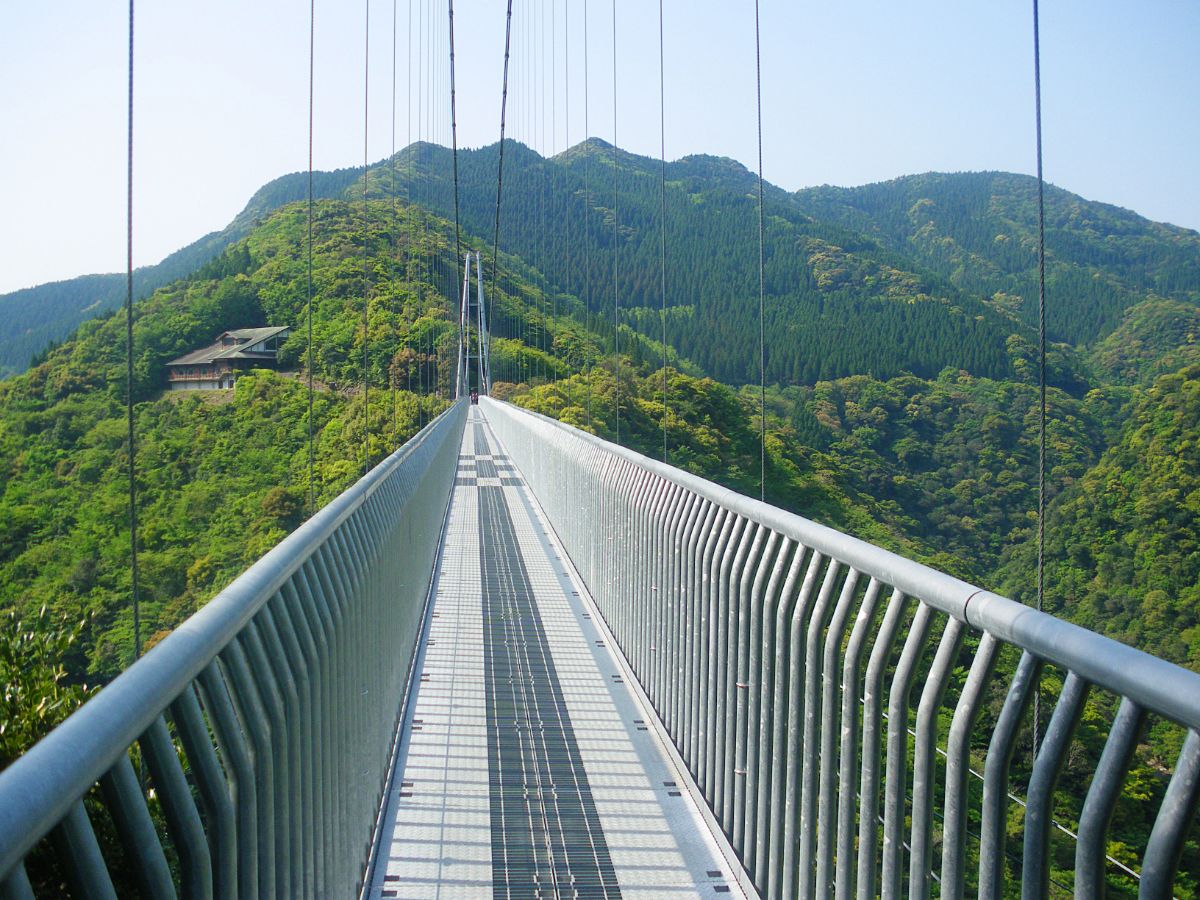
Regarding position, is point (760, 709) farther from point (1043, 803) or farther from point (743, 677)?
point (1043, 803)

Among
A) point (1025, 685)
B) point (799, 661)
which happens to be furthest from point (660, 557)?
point (1025, 685)

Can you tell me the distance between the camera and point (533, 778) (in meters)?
3.67

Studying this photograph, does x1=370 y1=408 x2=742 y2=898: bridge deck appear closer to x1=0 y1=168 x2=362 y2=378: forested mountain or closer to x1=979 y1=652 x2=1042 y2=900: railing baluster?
x1=979 y1=652 x2=1042 y2=900: railing baluster

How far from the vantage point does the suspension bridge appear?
1209 mm

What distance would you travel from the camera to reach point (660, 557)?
13.4ft

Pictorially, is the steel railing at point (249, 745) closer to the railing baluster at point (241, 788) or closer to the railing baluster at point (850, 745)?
the railing baluster at point (241, 788)

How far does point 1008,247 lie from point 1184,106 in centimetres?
2721

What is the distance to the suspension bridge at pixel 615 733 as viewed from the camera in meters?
1.21

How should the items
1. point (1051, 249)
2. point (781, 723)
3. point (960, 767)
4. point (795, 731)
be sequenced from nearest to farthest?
point (960, 767) < point (795, 731) < point (781, 723) < point (1051, 249)

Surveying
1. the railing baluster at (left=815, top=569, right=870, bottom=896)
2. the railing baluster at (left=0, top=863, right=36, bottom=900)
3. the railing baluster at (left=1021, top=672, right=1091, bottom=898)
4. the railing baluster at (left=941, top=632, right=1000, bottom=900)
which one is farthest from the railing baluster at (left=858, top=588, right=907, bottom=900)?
the railing baluster at (left=0, top=863, right=36, bottom=900)

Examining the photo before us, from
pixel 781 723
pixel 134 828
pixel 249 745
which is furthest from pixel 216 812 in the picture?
pixel 781 723

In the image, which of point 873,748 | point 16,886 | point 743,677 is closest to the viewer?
point 16,886

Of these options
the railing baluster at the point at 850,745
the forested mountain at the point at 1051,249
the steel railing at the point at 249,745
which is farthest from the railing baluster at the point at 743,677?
the forested mountain at the point at 1051,249

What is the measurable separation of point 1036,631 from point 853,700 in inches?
29.2
